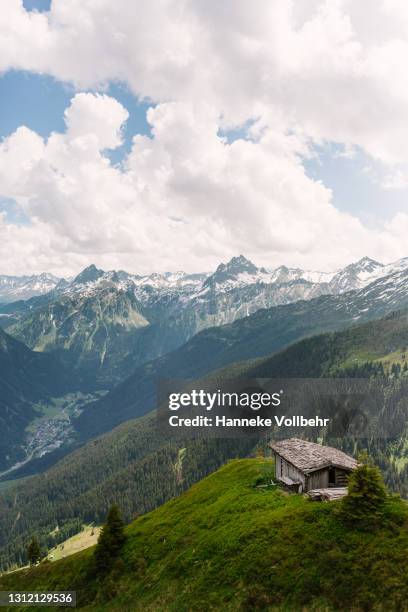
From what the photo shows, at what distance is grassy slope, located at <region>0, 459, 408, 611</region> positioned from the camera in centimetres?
3281

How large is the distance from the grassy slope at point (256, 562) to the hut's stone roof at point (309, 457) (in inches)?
192

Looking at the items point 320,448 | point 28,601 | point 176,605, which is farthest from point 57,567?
point 320,448

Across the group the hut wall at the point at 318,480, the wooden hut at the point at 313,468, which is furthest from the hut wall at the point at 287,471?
the hut wall at the point at 318,480

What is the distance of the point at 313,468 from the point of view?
53562 mm

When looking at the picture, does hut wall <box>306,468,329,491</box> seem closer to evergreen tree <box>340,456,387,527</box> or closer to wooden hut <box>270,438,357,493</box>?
wooden hut <box>270,438,357,493</box>

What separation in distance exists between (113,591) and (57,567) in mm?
25981

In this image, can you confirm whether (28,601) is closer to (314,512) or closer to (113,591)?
(113,591)

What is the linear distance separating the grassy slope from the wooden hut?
3.31 m

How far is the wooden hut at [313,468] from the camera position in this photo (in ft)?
177

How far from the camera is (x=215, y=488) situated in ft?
231

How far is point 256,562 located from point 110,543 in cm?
2594

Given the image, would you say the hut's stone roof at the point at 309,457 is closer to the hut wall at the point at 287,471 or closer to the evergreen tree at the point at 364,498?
the hut wall at the point at 287,471

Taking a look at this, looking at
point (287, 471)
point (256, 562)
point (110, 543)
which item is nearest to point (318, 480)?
point (287, 471)

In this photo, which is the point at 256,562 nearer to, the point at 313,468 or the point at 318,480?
the point at 313,468
